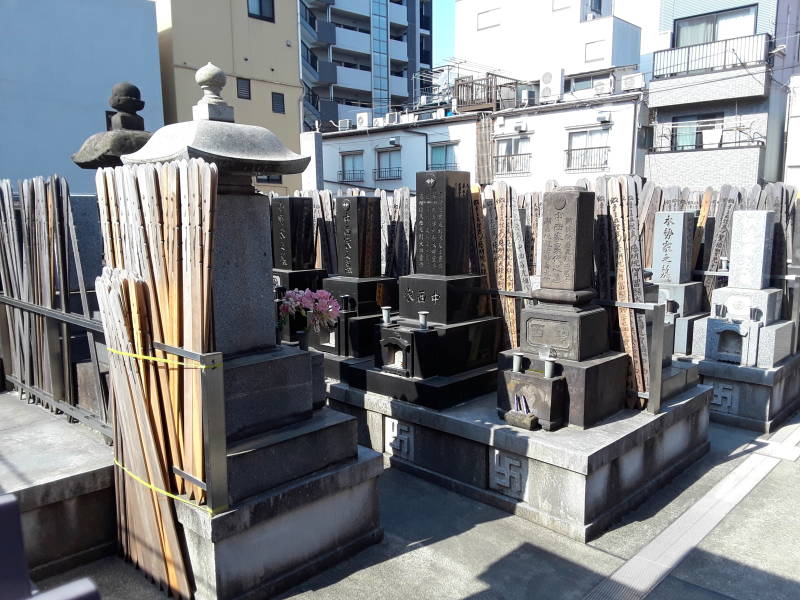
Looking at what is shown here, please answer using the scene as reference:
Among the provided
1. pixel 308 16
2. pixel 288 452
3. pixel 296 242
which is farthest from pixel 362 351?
pixel 308 16

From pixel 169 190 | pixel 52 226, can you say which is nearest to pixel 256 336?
pixel 169 190

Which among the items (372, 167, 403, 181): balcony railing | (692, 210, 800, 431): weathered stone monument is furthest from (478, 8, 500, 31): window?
(692, 210, 800, 431): weathered stone monument

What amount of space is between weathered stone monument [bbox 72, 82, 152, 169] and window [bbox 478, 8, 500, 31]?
971 inches

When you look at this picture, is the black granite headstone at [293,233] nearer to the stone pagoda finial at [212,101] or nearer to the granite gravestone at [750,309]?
the stone pagoda finial at [212,101]

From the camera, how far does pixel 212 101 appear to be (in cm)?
427

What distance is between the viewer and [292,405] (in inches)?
179

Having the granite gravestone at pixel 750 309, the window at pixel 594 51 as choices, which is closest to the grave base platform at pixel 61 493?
the granite gravestone at pixel 750 309

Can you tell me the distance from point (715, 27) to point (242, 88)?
17012 mm

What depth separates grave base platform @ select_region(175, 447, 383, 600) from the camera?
3.78 m

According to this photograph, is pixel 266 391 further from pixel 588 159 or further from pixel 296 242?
pixel 588 159

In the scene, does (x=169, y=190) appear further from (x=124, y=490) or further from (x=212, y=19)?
(x=212, y=19)

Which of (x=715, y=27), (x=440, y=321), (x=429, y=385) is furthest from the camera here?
(x=715, y=27)

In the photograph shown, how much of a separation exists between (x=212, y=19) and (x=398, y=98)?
840 inches

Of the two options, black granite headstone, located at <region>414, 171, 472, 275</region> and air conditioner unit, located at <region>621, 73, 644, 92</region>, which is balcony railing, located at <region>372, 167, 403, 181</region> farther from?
black granite headstone, located at <region>414, 171, 472, 275</region>
